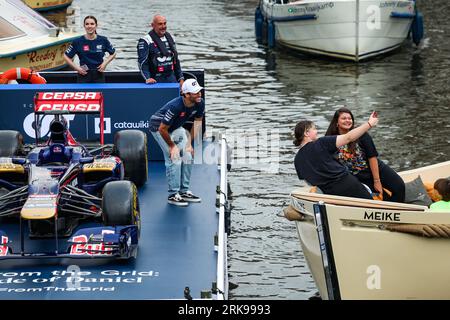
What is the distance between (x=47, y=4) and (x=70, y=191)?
24.7m

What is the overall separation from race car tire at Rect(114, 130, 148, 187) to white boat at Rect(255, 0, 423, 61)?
14031 millimetres

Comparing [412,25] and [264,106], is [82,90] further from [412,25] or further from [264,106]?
[412,25]

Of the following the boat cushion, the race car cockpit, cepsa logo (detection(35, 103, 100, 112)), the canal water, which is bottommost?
the canal water

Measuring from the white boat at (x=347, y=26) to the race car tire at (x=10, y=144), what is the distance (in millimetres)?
14537

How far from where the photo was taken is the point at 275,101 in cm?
2344

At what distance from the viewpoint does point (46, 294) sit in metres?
11.0

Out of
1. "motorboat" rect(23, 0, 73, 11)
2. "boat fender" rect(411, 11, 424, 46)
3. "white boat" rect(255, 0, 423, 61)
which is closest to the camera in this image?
"white boat" rect(255, 0, 423, 61)

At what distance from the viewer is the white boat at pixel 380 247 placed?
11383 millimetres

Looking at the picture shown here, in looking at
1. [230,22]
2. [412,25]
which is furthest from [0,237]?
[230,22]

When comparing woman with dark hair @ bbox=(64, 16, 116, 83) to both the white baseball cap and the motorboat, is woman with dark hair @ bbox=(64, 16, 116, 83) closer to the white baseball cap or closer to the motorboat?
the white baseball cap

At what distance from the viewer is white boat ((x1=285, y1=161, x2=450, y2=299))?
37.3 ft

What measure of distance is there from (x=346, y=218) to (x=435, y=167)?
281 centimetres

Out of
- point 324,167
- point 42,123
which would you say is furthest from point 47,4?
point 324,167

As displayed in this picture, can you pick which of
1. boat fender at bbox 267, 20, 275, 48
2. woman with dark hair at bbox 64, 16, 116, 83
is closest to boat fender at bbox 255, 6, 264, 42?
boat fender at bbox 267, 20, 275, 48
